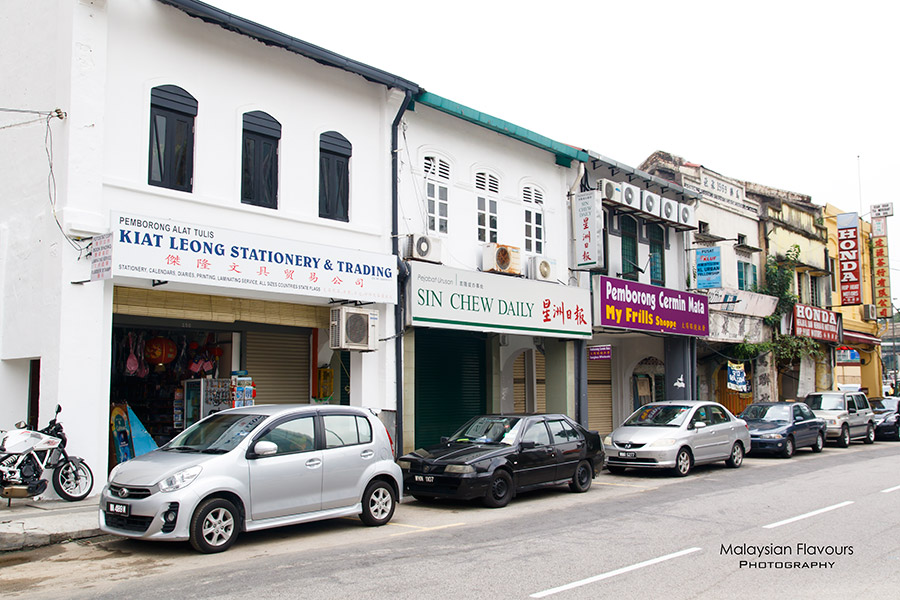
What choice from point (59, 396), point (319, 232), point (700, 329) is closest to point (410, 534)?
point (59, 396)

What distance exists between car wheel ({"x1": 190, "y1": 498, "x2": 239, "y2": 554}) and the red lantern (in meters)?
6.67

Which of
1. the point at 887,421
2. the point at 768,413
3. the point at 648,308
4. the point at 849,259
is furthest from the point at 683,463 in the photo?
the point at 849,259

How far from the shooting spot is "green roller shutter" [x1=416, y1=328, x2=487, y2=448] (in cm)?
1931

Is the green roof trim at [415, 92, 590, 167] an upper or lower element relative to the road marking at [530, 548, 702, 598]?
upper

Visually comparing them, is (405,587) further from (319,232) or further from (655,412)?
(655,412)

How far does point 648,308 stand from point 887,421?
1097 centimetres

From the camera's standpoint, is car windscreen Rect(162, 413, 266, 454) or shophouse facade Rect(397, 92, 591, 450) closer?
car windscreen Rect(162, 413, 266, 454)

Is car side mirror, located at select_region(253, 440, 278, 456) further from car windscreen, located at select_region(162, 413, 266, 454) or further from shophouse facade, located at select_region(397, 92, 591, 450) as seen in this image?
shophouse facade, located at select_region(397, 92, 591, 450)

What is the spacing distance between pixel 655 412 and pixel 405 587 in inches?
464

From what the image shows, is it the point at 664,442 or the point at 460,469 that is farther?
the point at 664,442

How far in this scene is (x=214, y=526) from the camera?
8445 mm

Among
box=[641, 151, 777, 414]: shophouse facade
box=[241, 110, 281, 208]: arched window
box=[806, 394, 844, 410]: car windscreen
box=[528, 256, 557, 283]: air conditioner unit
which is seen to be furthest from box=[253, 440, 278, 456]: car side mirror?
box=[806, 394, 844, 410]: car windscreen

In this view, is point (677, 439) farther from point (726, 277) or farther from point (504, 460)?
point (726, 277)

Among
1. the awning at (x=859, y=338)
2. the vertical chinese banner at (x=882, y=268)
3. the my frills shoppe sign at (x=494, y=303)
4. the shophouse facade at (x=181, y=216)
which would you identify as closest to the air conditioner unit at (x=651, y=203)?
the my frills shoppe sign at (x=494, y=303)
